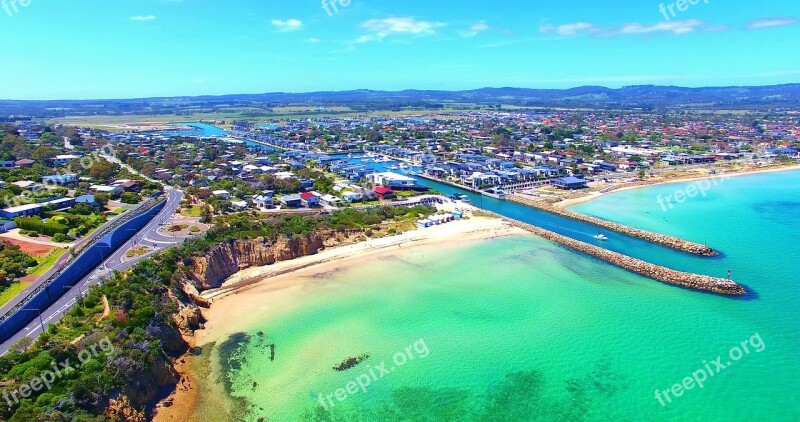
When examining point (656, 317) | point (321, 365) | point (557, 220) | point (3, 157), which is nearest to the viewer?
point (321, 365)

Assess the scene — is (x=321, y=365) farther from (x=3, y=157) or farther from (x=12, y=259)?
(x=3, y=157)

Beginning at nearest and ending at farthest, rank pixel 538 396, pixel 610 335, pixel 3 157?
pixel 538 396, pixel 610 335, pixel 3 157

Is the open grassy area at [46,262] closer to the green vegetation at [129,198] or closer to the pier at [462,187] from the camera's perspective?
the green vegetation at [129,198]

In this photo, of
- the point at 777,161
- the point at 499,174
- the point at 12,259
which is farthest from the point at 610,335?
the point at 777,161

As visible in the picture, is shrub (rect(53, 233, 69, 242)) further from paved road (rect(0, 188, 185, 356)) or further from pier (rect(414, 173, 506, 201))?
pier (rect(414, 173, 506, 201))

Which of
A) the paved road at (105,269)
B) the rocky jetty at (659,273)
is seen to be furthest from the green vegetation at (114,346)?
the rocky jetty at (659,273)

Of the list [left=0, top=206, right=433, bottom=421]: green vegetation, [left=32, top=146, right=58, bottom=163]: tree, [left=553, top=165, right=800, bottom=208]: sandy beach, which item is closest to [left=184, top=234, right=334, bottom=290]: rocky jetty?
[left=0, top=206, right=433, bottom=421]: green vegetation

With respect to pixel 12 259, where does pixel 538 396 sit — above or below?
below
